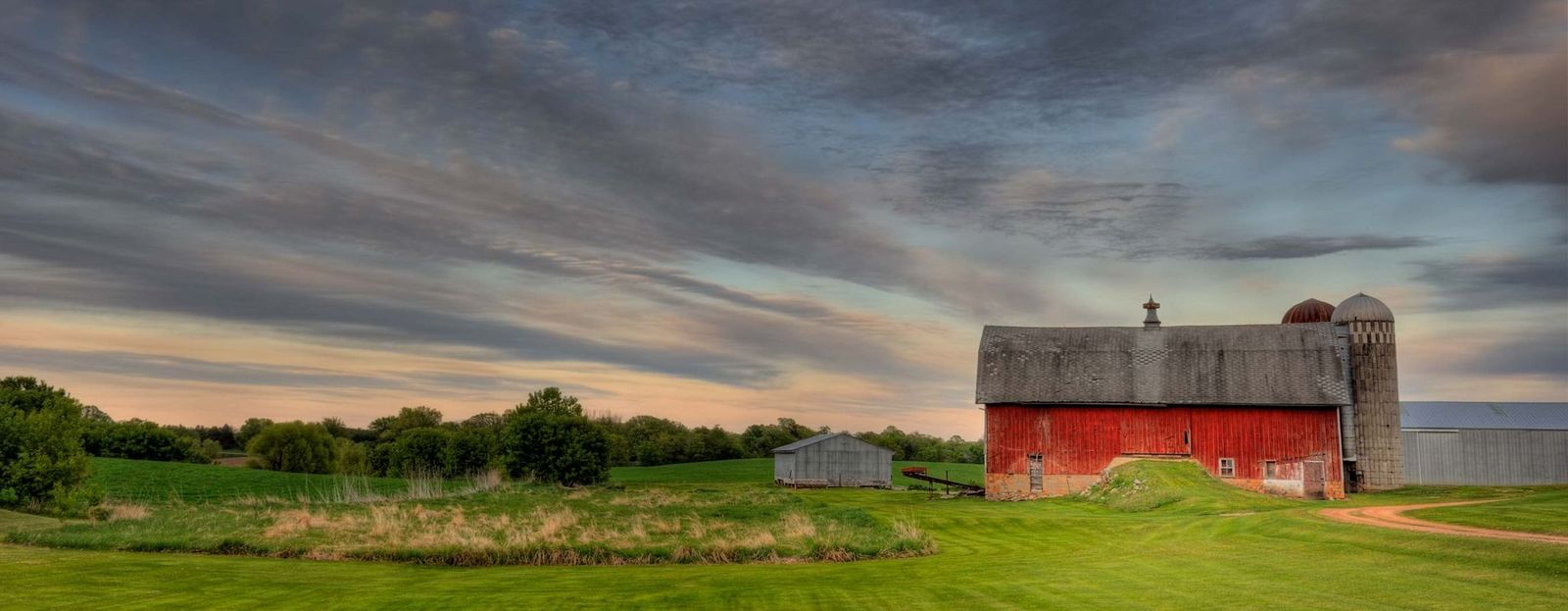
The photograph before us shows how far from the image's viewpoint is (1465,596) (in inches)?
574

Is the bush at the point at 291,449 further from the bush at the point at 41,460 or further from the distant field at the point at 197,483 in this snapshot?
the bush at the point at 41,460

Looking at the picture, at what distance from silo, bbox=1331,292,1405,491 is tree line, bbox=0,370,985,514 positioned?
4345 cm

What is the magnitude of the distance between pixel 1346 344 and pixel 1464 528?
110 feet

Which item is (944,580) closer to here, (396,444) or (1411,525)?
(1411,525)

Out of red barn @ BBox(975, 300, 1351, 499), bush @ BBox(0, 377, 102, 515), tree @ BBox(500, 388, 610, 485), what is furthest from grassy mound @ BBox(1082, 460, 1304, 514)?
bush @ BBox(0, 377, 102, 515)

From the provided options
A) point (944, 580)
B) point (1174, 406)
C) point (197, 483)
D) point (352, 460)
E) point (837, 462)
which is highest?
point (1174, 406)

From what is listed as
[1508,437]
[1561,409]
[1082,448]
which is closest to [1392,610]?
[1082,448]

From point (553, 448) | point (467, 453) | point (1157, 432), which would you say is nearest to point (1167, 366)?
point (1157, 432)

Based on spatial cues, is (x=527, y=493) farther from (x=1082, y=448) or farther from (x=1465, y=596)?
(x=1465, y=596)

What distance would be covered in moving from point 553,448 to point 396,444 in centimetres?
3569

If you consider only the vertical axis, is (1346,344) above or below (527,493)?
above

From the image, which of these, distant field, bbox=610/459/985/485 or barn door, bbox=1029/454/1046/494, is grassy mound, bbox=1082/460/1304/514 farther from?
distant field, bbox=610/459/985/485

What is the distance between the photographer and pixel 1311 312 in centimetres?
5981

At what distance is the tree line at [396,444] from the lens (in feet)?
104
